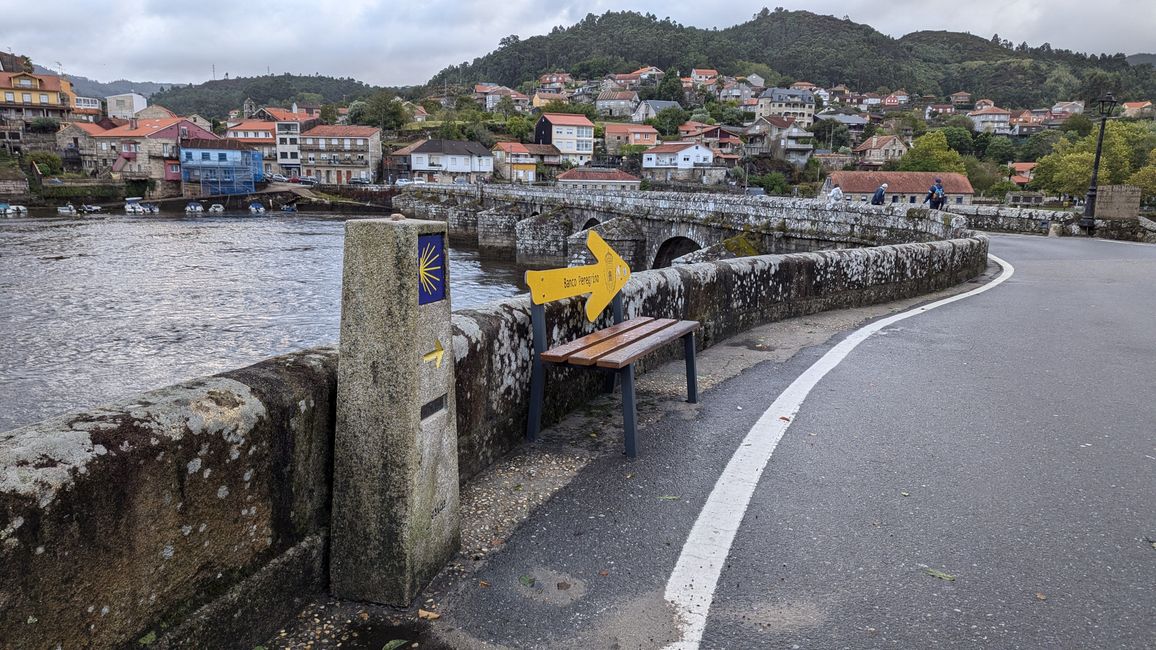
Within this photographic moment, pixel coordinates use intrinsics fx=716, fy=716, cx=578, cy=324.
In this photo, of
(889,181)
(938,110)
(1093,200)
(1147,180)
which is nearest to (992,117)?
(938,110)

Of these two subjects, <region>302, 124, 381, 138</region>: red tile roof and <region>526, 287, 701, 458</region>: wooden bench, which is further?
<region>302, 124, 381, 138</region>: red tile roof

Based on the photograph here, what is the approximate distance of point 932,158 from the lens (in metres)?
81.8

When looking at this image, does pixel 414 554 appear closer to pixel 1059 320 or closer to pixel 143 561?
pixel 143 561

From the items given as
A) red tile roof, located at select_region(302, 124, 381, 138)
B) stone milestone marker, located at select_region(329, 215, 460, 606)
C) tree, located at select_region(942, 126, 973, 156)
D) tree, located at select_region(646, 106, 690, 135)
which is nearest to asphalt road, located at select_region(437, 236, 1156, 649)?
stone milestone marker, located at select_region(329, 215, 460, 606)

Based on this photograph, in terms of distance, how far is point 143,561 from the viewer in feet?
7.68

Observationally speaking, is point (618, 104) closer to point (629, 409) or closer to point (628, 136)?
point (628, 136)

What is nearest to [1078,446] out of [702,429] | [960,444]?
[960,444]

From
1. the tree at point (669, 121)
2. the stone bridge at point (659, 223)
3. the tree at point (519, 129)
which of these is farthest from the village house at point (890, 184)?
the tree at point (669, 121)

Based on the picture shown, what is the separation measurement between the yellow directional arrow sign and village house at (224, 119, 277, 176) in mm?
109638

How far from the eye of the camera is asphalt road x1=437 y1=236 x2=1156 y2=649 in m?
2.96

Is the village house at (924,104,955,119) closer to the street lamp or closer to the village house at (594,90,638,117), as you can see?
the village house at (594,90,638,117)

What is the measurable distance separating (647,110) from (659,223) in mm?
115430

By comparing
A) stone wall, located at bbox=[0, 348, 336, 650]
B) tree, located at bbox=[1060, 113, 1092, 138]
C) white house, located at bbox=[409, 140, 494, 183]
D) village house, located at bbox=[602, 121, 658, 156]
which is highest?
tree, located at bbox=[1060, 113, 1092, 138]

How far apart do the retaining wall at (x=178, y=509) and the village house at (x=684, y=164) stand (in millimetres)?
94238
